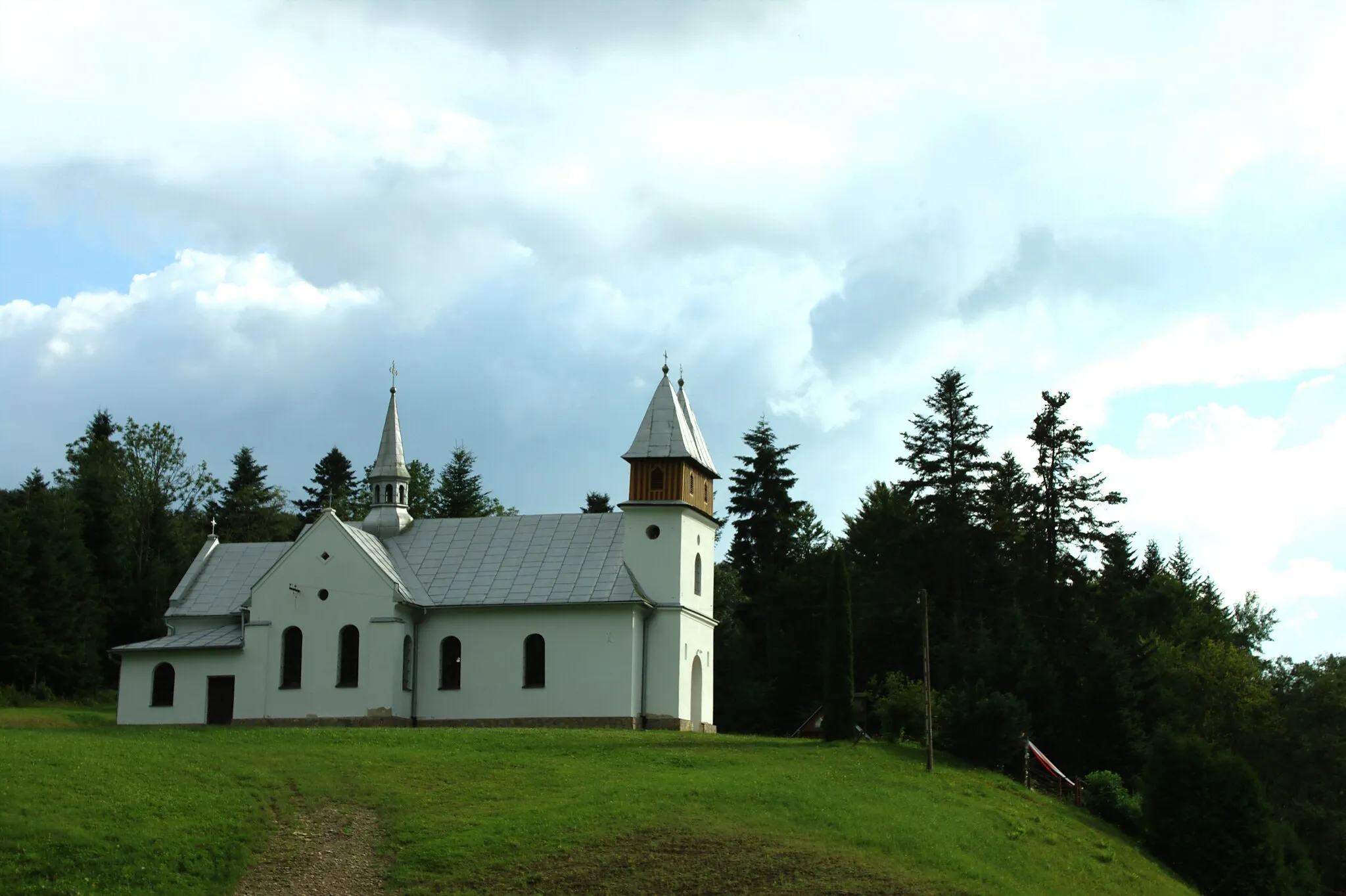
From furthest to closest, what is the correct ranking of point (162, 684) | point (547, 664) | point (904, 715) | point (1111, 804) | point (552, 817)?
1. point (162, 684)
2. point (547, 664)
3. point (904, 715)
4. point (1111, 804)
5. point (552, 817)

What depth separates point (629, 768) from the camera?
33594 millimetres

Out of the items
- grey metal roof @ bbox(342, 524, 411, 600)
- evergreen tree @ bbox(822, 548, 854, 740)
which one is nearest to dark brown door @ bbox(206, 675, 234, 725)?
grey metal roof @ bbox(342, 524, 411, 600)

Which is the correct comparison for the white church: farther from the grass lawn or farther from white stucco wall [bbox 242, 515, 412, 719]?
the grass lawn

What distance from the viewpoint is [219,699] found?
161ft

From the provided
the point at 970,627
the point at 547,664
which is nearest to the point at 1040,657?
the point at 970,627

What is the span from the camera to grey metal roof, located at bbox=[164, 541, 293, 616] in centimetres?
5200

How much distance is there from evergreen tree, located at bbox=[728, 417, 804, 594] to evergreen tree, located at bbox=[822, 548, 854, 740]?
1397 inches

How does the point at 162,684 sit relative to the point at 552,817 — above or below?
above

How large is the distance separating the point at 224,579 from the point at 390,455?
7.85m

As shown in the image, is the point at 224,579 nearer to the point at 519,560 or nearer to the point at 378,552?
the point at 378,552

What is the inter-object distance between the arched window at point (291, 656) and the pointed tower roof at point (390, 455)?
742 centimetres

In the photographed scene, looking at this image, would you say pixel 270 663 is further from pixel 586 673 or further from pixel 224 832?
pixel 224 832

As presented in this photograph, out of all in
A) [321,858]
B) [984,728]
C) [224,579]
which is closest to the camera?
Result: [321,858]

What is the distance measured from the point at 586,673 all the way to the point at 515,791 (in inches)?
613
